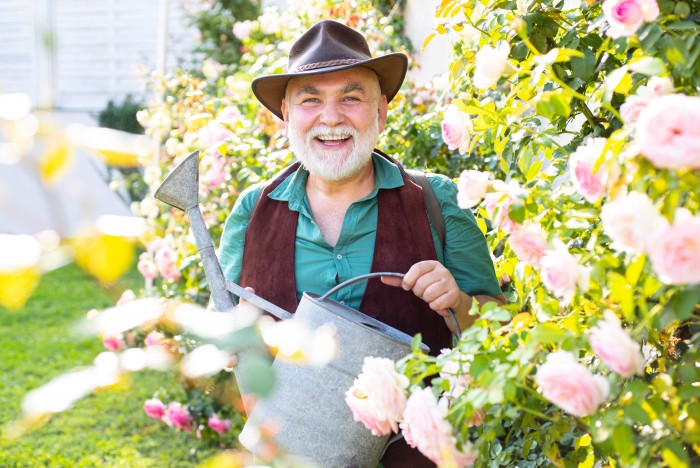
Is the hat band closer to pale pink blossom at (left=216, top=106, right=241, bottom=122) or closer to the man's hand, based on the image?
the man's hand

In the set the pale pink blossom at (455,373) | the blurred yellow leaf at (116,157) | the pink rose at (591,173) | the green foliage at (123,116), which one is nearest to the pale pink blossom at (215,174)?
the pale pink blossom at (455,373)

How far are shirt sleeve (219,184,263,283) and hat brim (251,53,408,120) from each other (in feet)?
0.97

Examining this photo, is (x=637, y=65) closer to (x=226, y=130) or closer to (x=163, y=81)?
(x=226, y=130)

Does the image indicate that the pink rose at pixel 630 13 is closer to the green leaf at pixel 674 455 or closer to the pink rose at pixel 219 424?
the green leaf at pixel 674 455

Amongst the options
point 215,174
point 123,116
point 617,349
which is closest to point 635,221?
point 617,349

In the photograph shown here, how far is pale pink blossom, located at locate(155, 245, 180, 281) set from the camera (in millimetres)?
3674

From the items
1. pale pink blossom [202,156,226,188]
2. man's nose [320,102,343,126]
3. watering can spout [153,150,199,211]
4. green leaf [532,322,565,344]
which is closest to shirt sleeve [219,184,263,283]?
man's nose [320,102,343,126]

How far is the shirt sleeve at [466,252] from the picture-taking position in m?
2.23

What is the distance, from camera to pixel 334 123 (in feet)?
7.54

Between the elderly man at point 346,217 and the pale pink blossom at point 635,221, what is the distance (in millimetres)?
1166

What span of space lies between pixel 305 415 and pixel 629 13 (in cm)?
110

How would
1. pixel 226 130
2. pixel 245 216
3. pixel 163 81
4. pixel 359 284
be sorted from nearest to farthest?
pixel 359 284 → pixel 245 216 → pixel 226 130 → pixel 163 81

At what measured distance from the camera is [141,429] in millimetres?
4488

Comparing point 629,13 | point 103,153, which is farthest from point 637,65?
point 103,153
